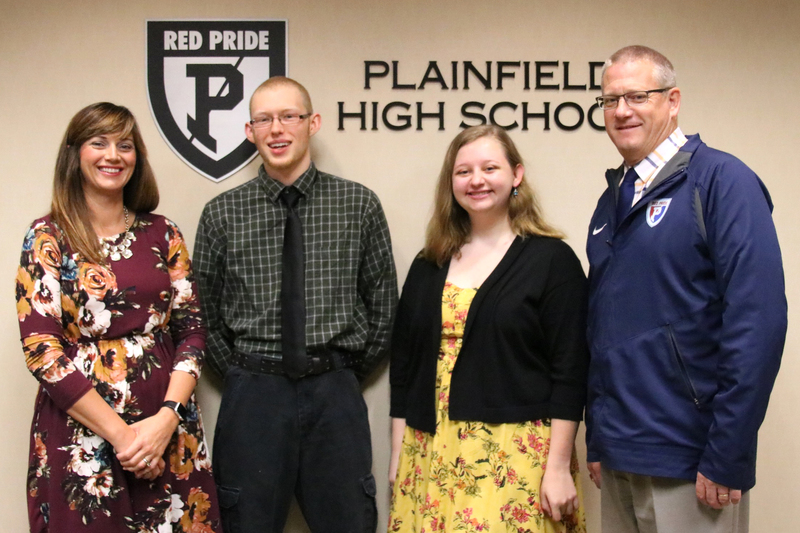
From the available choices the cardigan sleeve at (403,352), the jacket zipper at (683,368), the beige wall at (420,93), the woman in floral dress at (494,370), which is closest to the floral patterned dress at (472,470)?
the woman in floral dress at (494,370)

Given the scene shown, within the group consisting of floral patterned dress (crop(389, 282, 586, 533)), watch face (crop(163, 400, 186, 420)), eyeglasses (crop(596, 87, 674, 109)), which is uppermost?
eyeglasses (crop(596, 87, 674, 109))

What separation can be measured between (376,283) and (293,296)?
311 millimetres

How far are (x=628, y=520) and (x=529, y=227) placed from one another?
87 cm

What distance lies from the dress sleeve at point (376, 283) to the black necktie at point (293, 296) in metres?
0.24

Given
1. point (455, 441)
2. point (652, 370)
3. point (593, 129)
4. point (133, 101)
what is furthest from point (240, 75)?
point (652, 370)

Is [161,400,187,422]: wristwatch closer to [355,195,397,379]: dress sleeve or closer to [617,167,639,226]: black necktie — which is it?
[355,195,397,379]: dress sleeve

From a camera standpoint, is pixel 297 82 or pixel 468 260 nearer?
pixel 468 260

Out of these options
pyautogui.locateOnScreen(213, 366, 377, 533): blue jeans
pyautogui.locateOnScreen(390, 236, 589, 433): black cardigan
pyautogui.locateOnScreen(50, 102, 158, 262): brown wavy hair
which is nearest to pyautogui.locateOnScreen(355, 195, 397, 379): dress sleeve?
pyautogui.locateOnScreen(213, 366, 377, 533): blue jeans

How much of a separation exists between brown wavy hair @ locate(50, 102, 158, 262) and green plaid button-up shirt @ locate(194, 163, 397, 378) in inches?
A: 16.9

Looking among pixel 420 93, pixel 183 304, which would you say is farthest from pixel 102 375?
pixel 420 93

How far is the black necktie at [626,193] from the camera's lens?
6.42 ft

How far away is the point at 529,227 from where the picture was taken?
2.25m

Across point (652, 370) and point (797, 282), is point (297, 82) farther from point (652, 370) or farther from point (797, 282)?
point (797, 282)

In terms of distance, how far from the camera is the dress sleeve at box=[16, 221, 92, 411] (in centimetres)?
197
